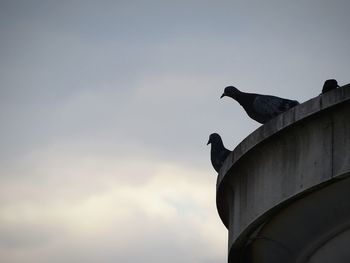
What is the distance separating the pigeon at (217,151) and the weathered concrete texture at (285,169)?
5005 mm

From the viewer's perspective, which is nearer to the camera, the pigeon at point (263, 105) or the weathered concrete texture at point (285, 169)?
the weathered concrete texture at point (285, 169)

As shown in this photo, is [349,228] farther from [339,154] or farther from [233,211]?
[233,211]

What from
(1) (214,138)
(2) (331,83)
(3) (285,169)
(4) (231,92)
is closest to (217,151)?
(1) (214,138)

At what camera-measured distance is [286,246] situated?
9.38m

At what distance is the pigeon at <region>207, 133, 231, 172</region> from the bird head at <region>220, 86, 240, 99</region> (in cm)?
86

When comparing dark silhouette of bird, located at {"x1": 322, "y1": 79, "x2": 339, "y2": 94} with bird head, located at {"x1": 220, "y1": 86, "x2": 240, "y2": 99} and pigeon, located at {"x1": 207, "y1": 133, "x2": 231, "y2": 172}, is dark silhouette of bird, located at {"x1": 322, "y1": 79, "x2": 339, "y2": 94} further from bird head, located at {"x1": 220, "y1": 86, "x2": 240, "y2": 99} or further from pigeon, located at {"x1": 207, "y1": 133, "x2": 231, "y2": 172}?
bird head, located at {"x1": 220, "y1": 86, "x2": 240, "y2": 99}

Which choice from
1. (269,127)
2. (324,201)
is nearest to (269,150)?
(269,127)

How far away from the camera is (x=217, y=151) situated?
52.1 feet

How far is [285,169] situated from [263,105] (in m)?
4.53

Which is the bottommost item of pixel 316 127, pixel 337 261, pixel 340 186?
pixel 337 261

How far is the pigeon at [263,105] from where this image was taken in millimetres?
12672

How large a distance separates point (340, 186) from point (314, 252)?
3.10 feet

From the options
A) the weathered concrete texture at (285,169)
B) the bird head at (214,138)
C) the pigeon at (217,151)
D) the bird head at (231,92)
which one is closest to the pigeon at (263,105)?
the bird head at (231,92)

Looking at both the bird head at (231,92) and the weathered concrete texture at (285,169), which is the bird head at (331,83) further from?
the bird head at (231,92)
